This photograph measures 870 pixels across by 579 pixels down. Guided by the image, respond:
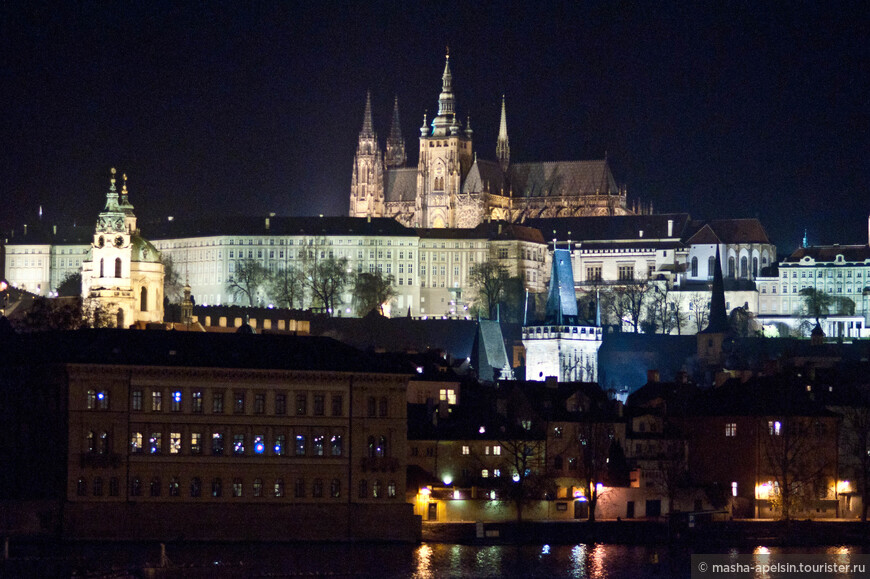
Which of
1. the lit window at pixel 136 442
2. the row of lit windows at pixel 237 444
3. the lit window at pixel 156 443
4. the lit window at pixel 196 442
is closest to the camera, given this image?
the lit window at pixel 136 442

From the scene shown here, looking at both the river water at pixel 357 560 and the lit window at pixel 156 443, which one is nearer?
the river water at pixel 357 560

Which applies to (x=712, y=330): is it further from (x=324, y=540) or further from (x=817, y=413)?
(x=324, y=540)

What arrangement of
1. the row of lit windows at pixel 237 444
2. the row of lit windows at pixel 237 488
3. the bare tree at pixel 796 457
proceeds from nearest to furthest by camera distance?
the row of lit windows at pixel 237 488 → the row of lit windows at pixel 237 444 → the bare tree at pixel 796 457

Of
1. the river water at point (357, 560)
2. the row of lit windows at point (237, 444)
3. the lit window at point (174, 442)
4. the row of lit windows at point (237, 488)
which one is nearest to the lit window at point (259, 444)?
the row of lit windows at point (237, 444)

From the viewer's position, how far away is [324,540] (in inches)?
3004

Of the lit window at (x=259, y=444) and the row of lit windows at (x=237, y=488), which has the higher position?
the lit window at (x=259, y=444)

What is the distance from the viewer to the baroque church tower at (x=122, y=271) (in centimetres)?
14762

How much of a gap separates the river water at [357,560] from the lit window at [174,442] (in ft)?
10.8

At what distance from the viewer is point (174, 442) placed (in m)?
76.1

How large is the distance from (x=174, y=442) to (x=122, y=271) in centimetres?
7395

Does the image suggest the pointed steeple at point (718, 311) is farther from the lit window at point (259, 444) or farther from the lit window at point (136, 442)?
the lit window at point (136, 442)

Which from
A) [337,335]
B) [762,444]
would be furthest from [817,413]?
[337,335]

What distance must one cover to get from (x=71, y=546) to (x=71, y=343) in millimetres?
8195

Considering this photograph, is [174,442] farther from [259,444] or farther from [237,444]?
[259,444]
